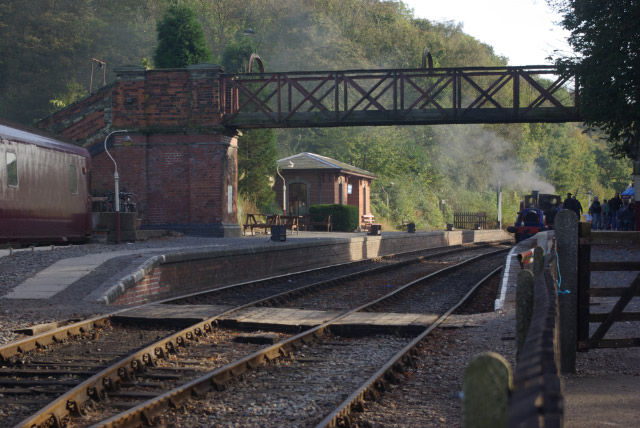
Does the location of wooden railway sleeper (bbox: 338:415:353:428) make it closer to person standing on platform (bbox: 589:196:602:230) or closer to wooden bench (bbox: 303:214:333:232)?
wooden bench (bbox: 303:214:333:232)

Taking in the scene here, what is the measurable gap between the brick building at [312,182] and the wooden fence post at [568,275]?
3184 cm

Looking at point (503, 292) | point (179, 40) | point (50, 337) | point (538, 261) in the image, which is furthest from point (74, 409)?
point (179, 40)

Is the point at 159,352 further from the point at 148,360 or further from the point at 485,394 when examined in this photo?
the point at 485,394

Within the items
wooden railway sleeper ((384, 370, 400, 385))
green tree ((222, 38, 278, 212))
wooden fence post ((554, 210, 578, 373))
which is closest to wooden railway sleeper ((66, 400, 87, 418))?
wooden railway sleeper ((384, 370, 400, 385))

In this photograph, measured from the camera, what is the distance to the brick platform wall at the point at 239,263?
14.1m

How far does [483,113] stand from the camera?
2458 cm

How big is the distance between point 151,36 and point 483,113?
4094 cm

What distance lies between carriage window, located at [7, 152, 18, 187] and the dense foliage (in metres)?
31.4

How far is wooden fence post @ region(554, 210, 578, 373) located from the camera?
636 cm

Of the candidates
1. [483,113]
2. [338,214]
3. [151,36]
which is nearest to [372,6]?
[151,36]

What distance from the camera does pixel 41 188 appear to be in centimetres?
1669

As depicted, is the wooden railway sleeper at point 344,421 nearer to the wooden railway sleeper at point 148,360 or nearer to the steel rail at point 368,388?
the steel rail at point 368,388

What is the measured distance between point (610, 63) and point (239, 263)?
32.0ft

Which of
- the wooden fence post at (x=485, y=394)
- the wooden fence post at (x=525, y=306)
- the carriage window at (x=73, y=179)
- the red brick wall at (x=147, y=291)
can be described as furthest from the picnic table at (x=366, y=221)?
the wooden fence post at (x=485, y=394)
